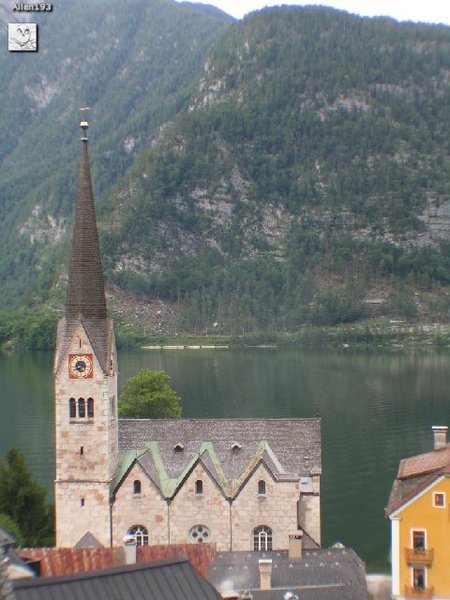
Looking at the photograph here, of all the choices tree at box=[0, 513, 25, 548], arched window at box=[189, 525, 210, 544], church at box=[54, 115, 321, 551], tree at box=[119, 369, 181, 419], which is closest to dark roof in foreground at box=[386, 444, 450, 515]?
church at box=[54, 115, 321, 551]

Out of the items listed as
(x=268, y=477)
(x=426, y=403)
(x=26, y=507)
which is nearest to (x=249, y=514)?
(x=268, y=477)

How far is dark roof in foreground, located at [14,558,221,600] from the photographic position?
58.2 feet

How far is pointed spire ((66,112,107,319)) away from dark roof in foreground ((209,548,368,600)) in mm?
13373

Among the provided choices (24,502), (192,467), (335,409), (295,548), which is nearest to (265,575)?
(295,548)

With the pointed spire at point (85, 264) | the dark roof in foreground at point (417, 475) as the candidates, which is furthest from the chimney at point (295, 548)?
the pointed spire at point (85, 264)

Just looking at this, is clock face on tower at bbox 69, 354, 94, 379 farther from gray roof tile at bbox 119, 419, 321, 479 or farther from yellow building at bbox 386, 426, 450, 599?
yellow building at bbox 386, 426, 450, 599

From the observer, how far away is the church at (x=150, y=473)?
1993 inches

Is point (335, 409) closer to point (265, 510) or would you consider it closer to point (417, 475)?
point (265, 510)

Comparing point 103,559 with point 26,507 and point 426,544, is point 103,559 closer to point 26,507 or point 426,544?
point 426,544

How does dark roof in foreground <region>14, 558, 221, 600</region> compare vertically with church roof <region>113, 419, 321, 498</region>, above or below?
above

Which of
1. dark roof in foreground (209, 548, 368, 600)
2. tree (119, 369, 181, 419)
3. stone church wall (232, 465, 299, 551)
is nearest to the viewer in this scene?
dark roof in foreground (209, 548, 368, 600)

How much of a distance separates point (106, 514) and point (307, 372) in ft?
414

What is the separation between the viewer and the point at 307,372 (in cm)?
17600

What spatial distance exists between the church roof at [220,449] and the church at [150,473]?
5cm
